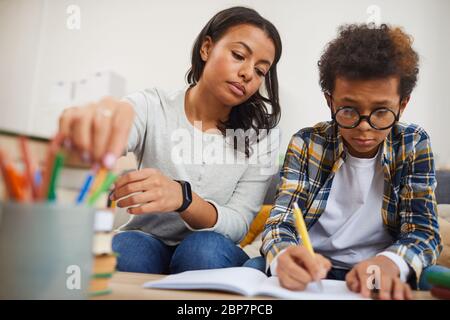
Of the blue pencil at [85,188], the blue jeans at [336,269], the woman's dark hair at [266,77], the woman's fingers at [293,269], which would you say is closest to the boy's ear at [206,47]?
the woman's dark hair at [266,77]

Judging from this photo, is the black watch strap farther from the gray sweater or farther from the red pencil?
the red pencil

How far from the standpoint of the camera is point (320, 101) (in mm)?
1918

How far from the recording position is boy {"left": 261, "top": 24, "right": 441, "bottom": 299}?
808mm

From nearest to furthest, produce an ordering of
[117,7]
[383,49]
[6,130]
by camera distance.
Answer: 1. [6,130]
2. [383,49]
3. [117,7]

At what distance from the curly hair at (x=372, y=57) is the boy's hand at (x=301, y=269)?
15.8 inches

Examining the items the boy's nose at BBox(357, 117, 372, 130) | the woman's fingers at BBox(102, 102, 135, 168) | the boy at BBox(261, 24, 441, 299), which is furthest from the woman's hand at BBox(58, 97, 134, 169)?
the boy's nose at BBox(357, 117, 372, 130)

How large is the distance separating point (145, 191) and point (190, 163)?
0.33m

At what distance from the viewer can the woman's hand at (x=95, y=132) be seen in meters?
0.41

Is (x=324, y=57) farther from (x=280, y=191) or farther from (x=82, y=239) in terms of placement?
(x=82, y=239)

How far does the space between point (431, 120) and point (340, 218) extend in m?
1.12

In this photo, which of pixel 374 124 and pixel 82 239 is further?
pixel 374 124

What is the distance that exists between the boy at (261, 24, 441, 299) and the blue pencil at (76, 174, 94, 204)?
39 centimetres

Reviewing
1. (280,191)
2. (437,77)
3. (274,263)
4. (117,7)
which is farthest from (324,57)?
(117,7)

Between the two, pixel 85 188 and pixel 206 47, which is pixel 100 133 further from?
pixel 206 47
